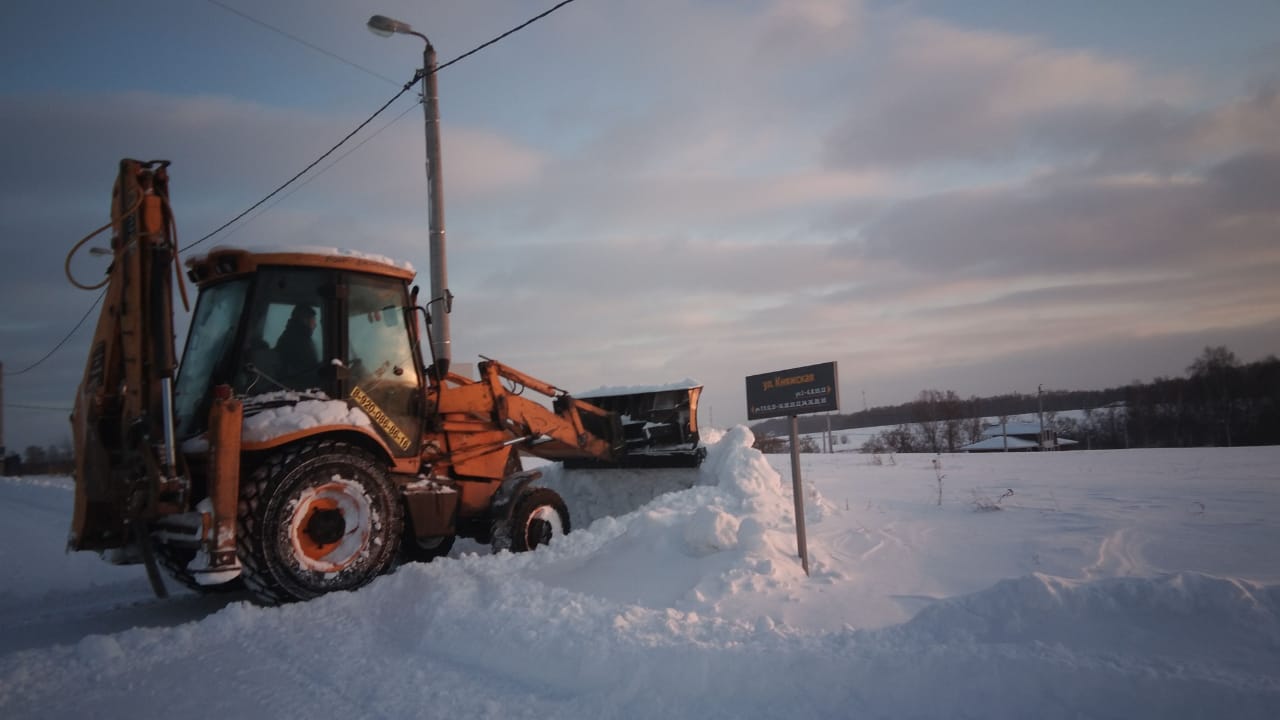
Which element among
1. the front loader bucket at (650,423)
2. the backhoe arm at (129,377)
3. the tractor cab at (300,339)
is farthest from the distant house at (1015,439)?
the backhoe arm at (129,377)

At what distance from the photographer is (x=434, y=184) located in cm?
1005

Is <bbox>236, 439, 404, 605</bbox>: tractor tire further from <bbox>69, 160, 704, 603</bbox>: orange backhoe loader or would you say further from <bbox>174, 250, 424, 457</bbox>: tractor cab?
<bbox>174, 250, 424, 457</bbox>: tractor cab

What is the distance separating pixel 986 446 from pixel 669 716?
71.4 m

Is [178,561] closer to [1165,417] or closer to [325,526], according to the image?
[325,526]

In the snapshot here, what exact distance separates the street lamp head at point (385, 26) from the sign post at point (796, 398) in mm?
7577

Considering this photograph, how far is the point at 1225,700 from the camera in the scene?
2838 mm

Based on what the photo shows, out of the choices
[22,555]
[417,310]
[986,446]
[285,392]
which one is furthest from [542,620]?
[986,446]

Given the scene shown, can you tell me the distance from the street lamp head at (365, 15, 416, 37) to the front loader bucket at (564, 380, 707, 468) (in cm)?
598

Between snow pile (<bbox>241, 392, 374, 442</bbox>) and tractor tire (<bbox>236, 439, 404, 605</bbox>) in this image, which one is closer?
tractor tire (<bbox>236, 439, 404, 605</bbox>)

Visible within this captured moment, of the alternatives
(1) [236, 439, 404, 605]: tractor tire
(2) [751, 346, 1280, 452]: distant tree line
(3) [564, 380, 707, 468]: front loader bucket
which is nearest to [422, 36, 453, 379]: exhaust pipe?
(3) [564, 380, 707, 468]: front loader bucket

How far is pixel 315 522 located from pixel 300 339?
1.58m

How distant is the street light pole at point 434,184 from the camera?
31.8ft

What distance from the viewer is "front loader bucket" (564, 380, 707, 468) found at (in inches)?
376

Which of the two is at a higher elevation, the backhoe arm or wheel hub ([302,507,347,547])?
the backhoe arm
